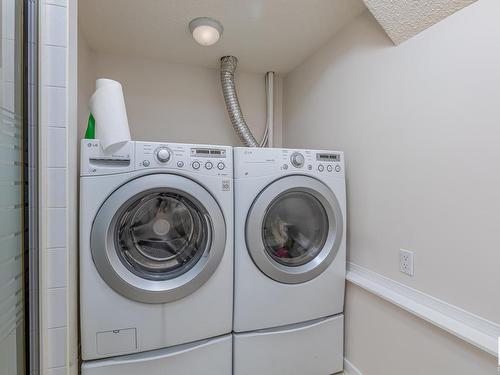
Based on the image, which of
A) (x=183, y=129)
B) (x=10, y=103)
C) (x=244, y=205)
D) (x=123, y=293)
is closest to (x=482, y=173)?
(x=244, y=205)

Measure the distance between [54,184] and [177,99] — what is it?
134cm

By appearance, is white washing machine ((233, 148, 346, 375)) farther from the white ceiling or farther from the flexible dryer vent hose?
the white ceiling

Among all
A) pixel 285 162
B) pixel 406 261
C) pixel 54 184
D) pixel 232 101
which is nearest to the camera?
pixel 54 184

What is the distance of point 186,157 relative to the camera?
1155mm

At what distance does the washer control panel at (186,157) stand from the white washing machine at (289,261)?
7 cm

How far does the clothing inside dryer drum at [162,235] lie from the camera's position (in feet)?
3.77

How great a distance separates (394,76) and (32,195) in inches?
62.2

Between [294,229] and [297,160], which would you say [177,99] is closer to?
[297,160]

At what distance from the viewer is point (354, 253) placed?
57.4 inches

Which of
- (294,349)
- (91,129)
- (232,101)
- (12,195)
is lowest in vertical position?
(294,349)

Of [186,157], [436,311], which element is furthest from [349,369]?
[186,157]

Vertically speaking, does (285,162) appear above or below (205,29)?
below

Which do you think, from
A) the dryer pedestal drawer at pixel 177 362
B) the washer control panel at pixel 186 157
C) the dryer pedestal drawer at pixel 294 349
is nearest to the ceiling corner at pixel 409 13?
the washer control panel at pixel 186 157

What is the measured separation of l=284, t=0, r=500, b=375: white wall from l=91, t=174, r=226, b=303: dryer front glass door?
822 mm
